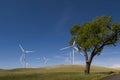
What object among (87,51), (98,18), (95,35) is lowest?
(87,51)

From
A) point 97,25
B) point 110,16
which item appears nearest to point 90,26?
point 97,25

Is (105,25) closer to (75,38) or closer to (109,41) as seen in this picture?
(109,41)

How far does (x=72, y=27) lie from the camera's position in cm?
5322

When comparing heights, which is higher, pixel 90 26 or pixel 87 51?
pixel 90 26

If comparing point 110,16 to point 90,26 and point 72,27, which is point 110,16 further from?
point 72,27

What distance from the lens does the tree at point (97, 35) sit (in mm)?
49531

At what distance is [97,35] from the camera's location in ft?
165

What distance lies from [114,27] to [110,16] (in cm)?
234

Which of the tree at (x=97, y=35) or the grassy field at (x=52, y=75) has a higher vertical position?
the tree at (x=97, y=35)

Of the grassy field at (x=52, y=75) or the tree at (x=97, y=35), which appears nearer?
the grassy field at (x=52, y=75)

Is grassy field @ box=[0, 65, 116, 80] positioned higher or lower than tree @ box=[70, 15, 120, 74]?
lower

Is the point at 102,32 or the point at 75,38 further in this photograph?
the point at 75,38

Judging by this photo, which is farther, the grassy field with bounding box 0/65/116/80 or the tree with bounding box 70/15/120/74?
the tree with bounding box 70/15/120/74

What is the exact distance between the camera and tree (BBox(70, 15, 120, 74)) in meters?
49.5
